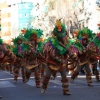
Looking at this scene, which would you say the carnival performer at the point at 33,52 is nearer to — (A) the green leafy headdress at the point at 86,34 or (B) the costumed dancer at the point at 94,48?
(A) the green leafy headdress at the point at 86,34

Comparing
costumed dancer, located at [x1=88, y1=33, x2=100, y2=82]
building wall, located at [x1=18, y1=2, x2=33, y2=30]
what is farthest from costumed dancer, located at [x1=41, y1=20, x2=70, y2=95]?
building wall, located at [x1=18, y1=2, x2=33, y2=30]

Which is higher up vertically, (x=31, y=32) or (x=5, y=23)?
(x=5, y=23)

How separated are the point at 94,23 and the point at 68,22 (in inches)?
250

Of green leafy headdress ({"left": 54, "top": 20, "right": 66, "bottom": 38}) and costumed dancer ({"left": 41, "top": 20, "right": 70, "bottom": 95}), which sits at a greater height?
green leafy headdress ({"left": 54, "top": 20, "right": 66, "bottom": 38})

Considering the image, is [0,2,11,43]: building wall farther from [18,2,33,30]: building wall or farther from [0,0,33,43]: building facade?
[18,2,33,30]: building wall

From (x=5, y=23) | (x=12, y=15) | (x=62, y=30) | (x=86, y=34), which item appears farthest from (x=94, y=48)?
(x=5, y=23)

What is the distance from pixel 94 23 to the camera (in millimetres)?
53094

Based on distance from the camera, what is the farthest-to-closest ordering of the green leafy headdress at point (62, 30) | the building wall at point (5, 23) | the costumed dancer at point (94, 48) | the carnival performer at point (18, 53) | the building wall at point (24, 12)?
the building wall at point (5, 23) < the building wall at point (24, 12) < the carnival performer at point (18, 53) < the costumed dancer at point (94, 48) < the green leafy headdress at point (62, 30)

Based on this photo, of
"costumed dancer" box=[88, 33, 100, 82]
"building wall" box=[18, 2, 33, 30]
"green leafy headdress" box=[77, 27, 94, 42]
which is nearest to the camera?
"costumed dancer" box=[88, 33, 100, 82]

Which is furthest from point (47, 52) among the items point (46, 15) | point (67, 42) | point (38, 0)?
point (38, 0)

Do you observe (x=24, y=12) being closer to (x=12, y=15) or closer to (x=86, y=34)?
(x=12, y=15)

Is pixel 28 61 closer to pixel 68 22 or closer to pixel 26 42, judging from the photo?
pixel 26 42

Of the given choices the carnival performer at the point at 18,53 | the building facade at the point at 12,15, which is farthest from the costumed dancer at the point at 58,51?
the building facade at the point at 12,15

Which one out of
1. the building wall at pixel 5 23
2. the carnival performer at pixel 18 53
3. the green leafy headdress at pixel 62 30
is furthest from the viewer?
the building wall at pixel 5 23
